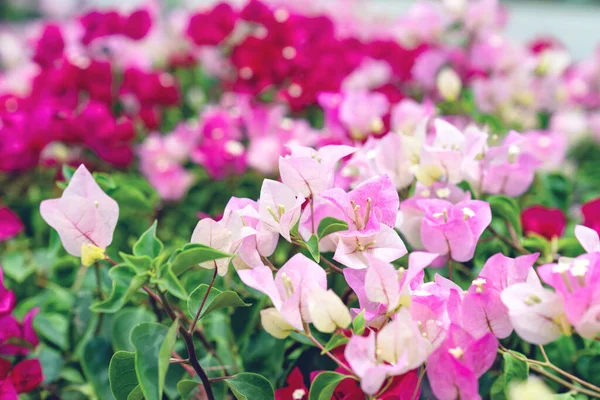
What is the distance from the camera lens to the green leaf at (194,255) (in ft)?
1.46

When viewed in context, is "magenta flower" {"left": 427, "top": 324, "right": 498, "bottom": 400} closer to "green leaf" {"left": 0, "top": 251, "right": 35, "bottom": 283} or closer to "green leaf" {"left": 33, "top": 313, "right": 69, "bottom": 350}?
"green leaf" {"left": 33, "top": 313, "right": 69, "bottom": 350}

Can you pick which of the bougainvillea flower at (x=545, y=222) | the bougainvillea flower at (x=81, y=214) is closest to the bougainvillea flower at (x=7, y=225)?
the bougainvillea flower at (x=81, y=214)

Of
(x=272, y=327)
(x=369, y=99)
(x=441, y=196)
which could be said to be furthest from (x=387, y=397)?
(x=369, y=99)

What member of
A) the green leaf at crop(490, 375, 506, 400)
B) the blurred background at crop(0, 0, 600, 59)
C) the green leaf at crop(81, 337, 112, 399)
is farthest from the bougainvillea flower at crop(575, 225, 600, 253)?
the blurred background at crop(0, 0, 600, 59)

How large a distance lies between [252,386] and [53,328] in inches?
13.3

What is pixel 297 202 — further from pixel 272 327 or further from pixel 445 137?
pixel 445 137

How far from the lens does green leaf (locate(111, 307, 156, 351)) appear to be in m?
0.63

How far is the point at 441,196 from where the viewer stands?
619mm

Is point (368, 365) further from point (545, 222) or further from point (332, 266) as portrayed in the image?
point (545, 222)

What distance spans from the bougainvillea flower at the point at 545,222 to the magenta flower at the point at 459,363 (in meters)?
0.34

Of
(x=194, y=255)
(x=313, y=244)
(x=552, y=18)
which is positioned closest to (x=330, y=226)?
(x=313, y=244)

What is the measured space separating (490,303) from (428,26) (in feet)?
3.54

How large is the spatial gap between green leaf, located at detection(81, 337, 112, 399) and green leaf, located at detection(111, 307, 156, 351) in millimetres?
29

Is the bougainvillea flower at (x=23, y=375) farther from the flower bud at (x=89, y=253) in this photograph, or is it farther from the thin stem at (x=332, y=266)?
the thin stem at (x=332, y=266)
